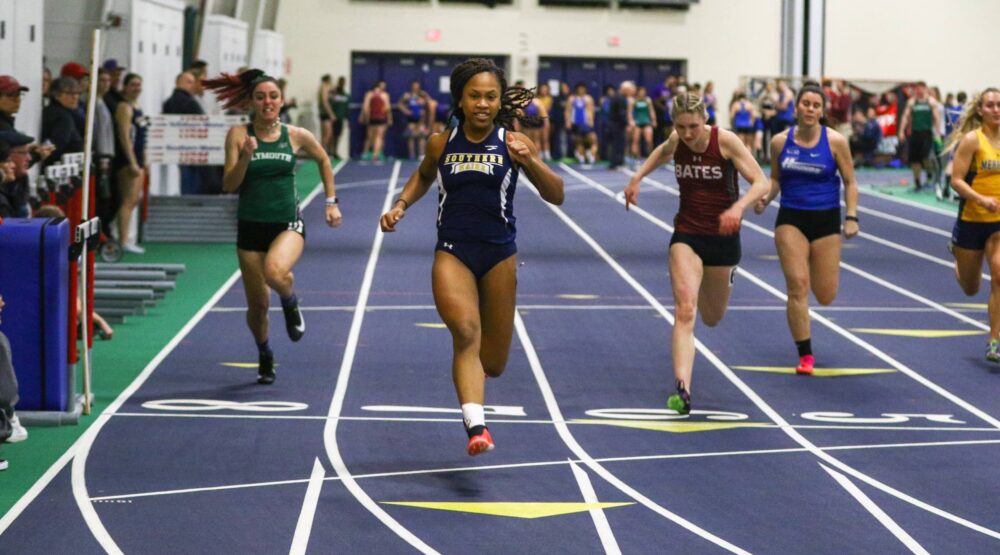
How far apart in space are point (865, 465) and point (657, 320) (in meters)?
5.79

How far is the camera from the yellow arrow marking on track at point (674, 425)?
942 centimetres

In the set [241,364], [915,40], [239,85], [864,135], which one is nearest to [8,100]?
[239,85]

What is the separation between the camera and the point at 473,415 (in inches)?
303

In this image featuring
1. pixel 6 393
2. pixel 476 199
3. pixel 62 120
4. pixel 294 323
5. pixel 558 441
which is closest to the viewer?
pixel 476 199

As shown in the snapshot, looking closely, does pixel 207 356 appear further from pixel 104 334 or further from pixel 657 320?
pixel 657 320

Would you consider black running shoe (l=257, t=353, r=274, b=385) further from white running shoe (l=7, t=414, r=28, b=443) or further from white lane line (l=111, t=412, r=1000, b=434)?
white running shoe (l=7, t=414, r=28, b=443)

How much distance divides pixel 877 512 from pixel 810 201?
4145mm

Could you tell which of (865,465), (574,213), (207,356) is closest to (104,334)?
(207,356)

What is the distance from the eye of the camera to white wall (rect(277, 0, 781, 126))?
40.7 m

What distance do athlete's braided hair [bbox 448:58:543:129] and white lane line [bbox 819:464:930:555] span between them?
224 cm

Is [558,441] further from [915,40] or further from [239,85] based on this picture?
[915,40]

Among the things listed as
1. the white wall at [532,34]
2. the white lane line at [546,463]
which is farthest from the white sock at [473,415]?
the white wall at [532,34]

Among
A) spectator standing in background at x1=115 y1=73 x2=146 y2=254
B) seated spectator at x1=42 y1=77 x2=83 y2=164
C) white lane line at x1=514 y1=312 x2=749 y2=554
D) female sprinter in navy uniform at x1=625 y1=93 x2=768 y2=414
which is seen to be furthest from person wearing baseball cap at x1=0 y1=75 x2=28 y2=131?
spectator standing in background at x1=115 y1=73 x2=146 y2=254

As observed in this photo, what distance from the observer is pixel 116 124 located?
685 inches
